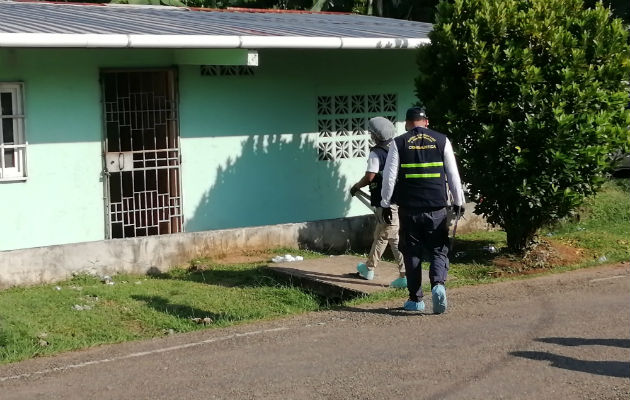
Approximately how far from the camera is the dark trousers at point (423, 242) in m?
8.77

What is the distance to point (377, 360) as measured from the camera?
7441mm

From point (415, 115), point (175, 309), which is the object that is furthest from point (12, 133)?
point (415, 115)

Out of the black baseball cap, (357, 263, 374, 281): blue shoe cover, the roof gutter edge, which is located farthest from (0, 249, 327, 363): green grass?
the roof gutter edge

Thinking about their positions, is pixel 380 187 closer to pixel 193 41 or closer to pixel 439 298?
pixel 439 298

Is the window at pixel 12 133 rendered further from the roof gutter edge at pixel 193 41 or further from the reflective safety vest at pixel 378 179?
the reflective safety vest at pixel 378 179

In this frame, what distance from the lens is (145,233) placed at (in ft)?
39.8

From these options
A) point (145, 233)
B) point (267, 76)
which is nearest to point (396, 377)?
point (145, 233)

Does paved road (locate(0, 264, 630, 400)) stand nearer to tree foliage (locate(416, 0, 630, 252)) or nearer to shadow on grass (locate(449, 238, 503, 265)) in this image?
tree foliage (locate(416, 0, 630, 252))

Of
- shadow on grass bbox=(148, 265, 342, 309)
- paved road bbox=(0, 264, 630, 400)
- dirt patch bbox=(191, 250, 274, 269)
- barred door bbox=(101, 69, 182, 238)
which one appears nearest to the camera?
paved road bbox=(0, 264, 630, 400)

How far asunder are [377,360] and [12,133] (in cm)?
553

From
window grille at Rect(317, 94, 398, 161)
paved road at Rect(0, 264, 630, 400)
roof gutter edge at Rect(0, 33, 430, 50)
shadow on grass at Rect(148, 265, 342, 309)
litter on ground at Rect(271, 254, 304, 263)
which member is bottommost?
paved road at Rect(0, 264, 630, 400)

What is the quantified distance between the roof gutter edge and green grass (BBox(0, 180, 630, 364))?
8.14 ft

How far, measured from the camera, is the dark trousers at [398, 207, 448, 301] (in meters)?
8.77

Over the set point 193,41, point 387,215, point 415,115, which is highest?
point 193,41
